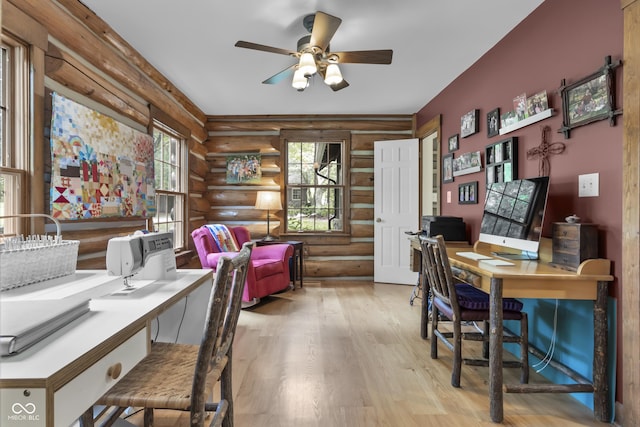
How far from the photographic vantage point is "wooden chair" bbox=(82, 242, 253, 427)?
3.91 ft

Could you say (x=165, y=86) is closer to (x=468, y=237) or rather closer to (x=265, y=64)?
(x=265, y=64)

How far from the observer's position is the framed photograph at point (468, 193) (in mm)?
3418

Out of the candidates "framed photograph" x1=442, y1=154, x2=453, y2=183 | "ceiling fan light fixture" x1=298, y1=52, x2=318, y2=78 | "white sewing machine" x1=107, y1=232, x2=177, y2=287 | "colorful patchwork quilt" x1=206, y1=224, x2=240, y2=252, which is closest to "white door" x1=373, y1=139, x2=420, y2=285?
"framed photograph" x1=442, y1=154, x2=453, y2=183

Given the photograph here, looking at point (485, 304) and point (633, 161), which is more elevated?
point (633, 161)

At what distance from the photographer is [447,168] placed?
4.11 meters

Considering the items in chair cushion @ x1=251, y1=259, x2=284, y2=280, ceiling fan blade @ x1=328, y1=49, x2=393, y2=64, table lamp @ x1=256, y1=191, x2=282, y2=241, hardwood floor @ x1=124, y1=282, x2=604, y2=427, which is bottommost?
hardwood floor @ x1=124, y1=282, x2=604, y2=427

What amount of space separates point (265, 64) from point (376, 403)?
Answer: 3.10 metres

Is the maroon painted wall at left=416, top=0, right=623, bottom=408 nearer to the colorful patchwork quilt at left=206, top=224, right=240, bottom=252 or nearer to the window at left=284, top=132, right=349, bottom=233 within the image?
the window at left=284, top=132, right=349, bottom=233

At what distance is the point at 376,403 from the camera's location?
2053 millimetres

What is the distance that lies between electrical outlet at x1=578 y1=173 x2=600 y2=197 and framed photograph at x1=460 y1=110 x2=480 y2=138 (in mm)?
1379

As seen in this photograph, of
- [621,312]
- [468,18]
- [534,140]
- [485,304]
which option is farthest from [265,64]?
[621,312]

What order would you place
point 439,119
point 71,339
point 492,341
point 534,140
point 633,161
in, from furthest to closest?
1. point 439,119
2. point 534,140
3. point 492,341
4. point 633,161
5. point 71,339

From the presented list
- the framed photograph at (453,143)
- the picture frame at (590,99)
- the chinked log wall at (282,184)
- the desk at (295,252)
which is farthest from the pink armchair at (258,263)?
the picture frame at (590,99)

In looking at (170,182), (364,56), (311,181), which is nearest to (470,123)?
(364,56)
